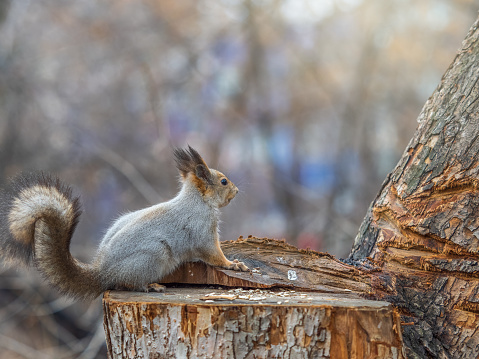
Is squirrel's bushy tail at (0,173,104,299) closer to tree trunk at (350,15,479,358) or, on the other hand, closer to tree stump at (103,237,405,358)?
tree stump at (103,237,405,358)

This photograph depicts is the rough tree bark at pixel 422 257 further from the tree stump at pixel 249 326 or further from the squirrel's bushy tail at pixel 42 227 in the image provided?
the squirrel's bushy tail at pixel 42 227

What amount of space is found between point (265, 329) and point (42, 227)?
0.78m

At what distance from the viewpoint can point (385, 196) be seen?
1898 mm

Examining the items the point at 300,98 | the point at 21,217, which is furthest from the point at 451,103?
the point at 300,98

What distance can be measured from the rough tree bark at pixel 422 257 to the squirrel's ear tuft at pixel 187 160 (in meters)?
0.33

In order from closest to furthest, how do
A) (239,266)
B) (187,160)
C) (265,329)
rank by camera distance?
1. (265,329)
2. (239,266)
3. (187,160)

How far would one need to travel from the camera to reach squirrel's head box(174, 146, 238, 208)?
185 centimetres

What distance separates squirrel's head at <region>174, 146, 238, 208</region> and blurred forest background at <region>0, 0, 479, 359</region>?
223cm

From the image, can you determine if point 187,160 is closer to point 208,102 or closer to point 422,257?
point 422,257

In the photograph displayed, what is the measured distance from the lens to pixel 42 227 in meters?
1.59

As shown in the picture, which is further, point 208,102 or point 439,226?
point 208,102

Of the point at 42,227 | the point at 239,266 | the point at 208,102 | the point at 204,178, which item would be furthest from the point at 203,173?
the point at 208,102

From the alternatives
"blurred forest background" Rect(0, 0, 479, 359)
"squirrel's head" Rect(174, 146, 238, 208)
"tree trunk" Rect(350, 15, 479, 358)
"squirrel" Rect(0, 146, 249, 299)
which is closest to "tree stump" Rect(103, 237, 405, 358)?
"squirrel" Rect(0, 146, 249, 299)

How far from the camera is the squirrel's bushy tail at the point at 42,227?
5.14 ft
